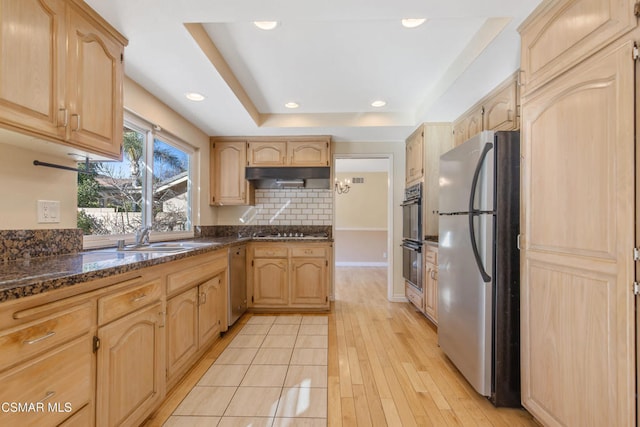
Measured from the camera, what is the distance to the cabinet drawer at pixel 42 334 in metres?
0.85

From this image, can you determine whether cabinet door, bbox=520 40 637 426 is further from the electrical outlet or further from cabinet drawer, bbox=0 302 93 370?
the electrical outlet

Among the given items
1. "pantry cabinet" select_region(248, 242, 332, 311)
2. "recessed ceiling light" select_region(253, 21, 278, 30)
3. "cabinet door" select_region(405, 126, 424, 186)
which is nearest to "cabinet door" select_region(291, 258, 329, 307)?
"pantry cabinet" select_region(248, 242, 332, 311)

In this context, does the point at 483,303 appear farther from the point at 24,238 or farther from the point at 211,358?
the point at 24,238

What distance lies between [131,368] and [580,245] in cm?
213

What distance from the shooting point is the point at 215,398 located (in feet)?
5.96

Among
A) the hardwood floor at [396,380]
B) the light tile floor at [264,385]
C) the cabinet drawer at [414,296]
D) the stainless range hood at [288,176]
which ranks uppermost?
the stainless range hood at [288,176]

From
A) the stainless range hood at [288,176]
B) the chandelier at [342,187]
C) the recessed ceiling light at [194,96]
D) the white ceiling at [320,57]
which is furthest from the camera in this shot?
the chandelier at [342,187]

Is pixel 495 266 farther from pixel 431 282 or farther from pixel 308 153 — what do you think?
pixel 308 153

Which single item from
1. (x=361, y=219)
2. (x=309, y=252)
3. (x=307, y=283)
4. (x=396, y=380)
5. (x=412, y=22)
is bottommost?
(x=396, y=380)

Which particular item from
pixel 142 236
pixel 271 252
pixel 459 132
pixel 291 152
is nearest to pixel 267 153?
pixel 291 152

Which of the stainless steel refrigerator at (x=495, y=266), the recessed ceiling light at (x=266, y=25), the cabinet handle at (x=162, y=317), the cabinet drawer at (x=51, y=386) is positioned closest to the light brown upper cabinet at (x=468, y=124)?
the stainless steel refrigerator at (x=495, y=266)

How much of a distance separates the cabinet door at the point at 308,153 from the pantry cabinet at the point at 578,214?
2.37 m

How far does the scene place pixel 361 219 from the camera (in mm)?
7320

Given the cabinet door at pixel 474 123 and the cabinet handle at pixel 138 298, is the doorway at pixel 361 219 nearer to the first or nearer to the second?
the cabinet door at pixel 474 123
